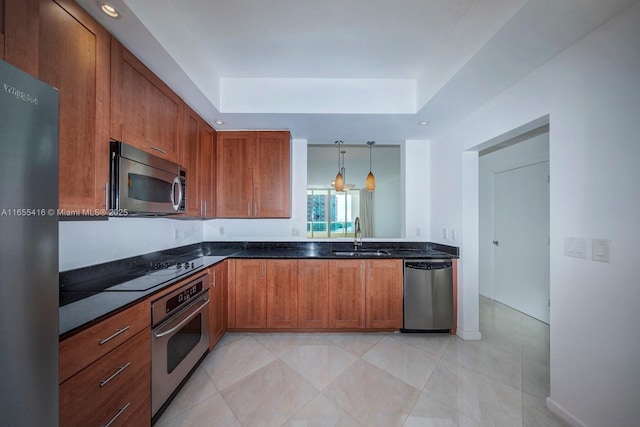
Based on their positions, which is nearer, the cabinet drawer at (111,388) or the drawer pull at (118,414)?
the cabinet drawer at (111,388)

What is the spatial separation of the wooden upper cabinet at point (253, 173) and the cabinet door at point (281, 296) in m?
0.67

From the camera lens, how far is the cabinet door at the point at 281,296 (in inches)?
106

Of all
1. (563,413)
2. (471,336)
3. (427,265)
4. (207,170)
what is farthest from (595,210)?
(207,170)

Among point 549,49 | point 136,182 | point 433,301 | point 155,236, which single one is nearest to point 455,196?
point 433,301

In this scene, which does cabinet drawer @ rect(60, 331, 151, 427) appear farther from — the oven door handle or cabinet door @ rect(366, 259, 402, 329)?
cabinet door @ rect(366, 259, 402, 329)

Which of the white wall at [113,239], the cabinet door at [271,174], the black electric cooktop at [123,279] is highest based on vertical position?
the cabinet door at [271,174]

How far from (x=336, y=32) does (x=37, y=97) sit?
5.98ft

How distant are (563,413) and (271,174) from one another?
3.12 metres

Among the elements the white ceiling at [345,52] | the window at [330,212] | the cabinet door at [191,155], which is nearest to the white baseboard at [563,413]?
the white ceiling at [345,52]

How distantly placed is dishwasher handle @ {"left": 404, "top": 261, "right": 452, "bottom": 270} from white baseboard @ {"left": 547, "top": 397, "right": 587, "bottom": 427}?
49.8 inches

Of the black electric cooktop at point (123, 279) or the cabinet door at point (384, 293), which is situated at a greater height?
the black electric cooktop at point (123, 279)

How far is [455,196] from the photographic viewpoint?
2789 mm

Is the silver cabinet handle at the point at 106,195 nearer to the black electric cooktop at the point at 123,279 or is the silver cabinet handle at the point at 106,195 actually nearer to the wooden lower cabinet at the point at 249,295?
the black electric cooktop at the point at 123,279

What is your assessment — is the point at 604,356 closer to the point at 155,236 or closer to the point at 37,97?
the point at 37,97
